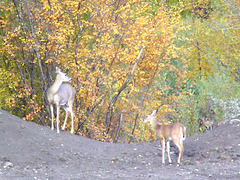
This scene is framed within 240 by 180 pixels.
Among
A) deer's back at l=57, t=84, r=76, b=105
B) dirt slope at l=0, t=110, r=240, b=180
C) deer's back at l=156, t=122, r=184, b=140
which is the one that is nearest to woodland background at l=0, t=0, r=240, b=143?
deer's back at l=57, t=84, r=76, b=105

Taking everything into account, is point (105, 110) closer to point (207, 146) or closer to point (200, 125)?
point (200, 125)

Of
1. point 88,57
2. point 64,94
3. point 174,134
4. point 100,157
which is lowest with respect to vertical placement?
point 100,157

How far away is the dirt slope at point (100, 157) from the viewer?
9156 millimetres

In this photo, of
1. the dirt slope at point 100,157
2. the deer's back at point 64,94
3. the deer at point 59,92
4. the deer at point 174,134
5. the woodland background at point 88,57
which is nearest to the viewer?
the dirt slope at point 100,157

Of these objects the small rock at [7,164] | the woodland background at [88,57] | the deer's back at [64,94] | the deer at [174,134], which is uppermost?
the woodland background at [88,57]

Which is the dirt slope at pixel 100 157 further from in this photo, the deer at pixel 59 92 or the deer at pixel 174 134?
the deer at pixel 59 92

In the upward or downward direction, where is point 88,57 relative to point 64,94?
upward

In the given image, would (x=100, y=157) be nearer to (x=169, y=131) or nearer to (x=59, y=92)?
(x=169, y=131)

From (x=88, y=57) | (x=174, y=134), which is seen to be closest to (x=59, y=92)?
(x=88, y=57)

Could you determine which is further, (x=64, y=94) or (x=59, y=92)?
(x=64, y=94)

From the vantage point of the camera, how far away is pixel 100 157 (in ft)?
36.9

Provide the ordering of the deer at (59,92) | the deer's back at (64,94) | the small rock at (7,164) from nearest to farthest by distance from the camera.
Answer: the small rock at (7,164)
the deer at (59,92)
the deer's back at (64,94)

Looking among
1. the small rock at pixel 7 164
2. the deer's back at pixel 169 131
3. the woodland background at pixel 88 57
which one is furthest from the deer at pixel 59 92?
the deer's back at pixel 169 131

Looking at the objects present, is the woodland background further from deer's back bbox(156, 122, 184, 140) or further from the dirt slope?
deer's back bbox(156, 122, 184, 140)
